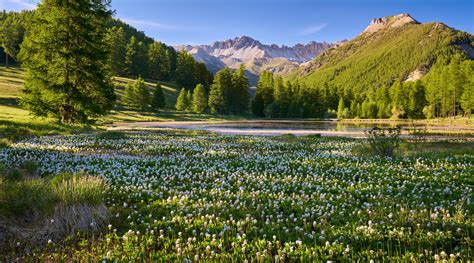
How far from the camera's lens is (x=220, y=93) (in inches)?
4328

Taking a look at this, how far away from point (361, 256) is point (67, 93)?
103 feet

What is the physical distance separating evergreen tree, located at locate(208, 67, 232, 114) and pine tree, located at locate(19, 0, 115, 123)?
248 ft

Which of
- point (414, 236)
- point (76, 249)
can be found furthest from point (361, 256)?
point (76, 249)

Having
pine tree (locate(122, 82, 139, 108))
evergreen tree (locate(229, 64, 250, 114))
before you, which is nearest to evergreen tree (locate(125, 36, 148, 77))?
evergreen tree (locate(229, 64, 250, 114))

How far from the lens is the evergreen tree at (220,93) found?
110 metres

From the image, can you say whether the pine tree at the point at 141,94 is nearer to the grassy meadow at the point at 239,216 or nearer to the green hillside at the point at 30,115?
the green hillside at the point at 30,115

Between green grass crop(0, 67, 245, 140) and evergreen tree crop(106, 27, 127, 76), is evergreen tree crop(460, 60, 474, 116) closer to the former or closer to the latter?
green grass crop(0, 67, 245, 140)

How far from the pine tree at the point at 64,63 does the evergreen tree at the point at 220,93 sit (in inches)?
2982

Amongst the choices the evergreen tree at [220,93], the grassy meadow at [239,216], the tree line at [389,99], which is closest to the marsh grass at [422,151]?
the grassy meadow at [239,216]

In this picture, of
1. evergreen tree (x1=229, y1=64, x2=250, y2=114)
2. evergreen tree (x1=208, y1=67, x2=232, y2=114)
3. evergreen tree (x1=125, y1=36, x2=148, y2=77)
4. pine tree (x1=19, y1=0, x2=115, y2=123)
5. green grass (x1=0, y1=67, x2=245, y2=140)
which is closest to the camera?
green grass (x1=0, y1=67, x2=245, y2=140)

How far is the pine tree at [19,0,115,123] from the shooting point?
29.9 metres

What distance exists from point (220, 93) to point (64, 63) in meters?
80.6

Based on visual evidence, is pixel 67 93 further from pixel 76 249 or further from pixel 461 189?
pixel 461 189

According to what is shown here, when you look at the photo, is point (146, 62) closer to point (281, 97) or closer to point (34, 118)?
point (281, 97)
